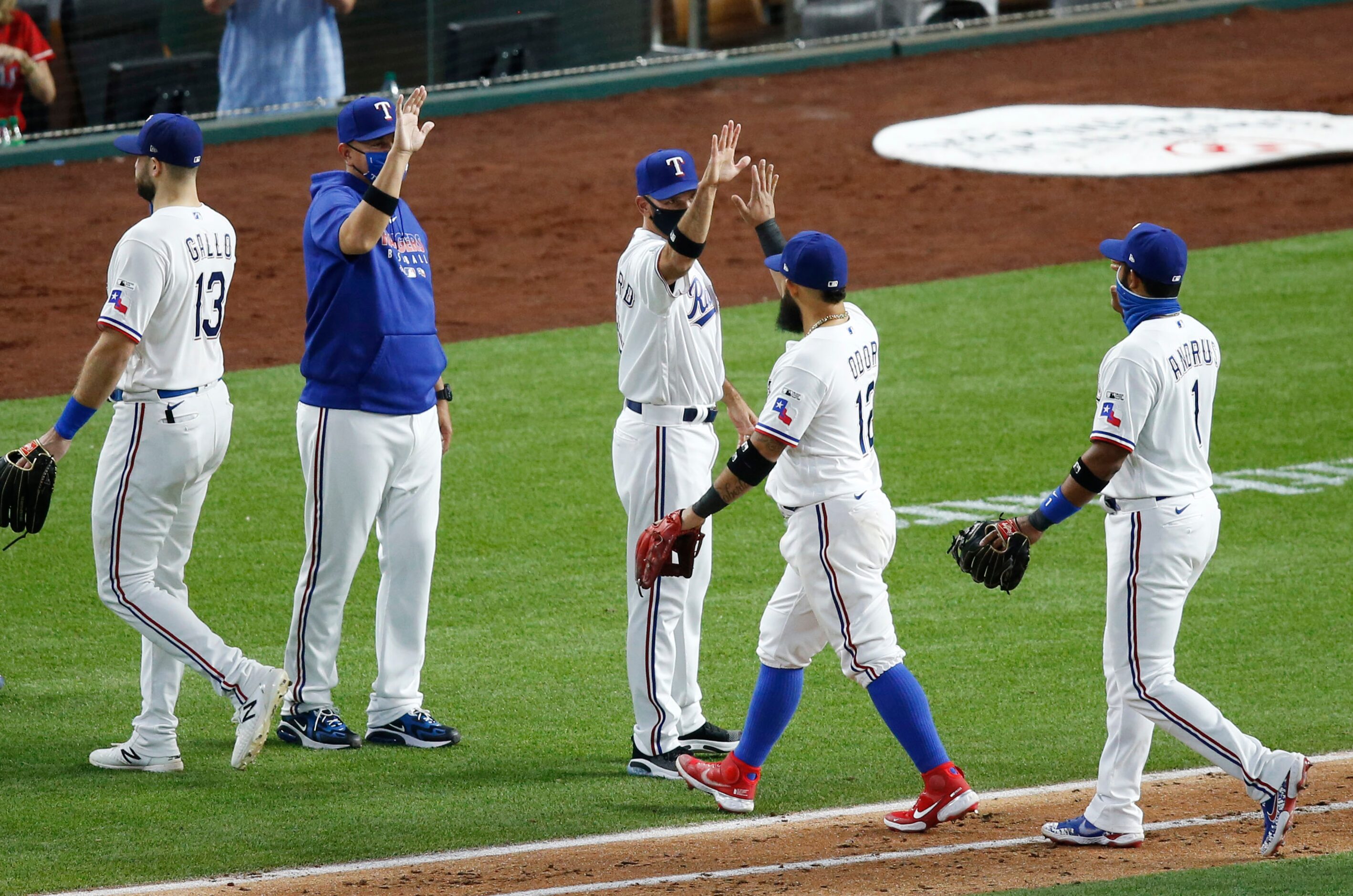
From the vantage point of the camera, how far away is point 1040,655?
6.21 m

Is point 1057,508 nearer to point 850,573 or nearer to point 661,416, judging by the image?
point 850,573

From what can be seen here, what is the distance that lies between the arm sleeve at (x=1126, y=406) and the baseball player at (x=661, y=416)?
122cm

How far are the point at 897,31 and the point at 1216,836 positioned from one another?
15.0 meters

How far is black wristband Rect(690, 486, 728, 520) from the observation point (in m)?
4.46

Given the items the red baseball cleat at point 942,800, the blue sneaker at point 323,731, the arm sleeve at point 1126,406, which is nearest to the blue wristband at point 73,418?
the blue sneaker at point 323,731

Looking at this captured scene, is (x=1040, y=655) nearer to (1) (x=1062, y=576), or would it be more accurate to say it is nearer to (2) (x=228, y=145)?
(1) (x=1062, y=576)

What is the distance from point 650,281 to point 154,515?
1.59m

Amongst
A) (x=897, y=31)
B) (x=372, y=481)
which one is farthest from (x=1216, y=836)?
(x=897, y=31)

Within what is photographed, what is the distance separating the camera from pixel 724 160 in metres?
4.83

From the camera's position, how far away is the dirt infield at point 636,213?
467 inches

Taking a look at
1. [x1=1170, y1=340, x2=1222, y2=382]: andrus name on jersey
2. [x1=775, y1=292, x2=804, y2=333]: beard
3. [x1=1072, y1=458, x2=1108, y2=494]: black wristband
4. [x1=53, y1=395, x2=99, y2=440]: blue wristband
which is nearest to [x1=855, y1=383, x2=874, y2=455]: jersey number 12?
[x1=775, y1=292, x2=804, y2=333]: beard

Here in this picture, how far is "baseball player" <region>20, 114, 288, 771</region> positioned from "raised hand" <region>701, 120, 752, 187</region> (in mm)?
1406

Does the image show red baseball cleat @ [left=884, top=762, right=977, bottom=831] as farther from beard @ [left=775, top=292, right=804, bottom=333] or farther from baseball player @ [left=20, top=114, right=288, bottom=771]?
baseball player @ [left=20, top=114, right=288, bottom=771]

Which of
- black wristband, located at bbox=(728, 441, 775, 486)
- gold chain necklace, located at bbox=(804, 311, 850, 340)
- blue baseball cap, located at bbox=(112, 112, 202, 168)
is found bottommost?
black wristband, located at bbox=(728, 441, 775, 486)
